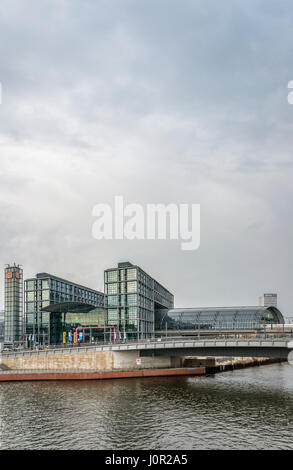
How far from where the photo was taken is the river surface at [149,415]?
140ft

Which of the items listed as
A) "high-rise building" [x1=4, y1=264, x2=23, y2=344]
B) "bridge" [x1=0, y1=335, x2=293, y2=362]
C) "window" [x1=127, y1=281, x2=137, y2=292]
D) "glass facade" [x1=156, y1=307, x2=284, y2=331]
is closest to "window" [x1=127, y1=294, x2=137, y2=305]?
"window" [x1=127, y1=281, x2=137, y2=292]

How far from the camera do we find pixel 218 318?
182 meters

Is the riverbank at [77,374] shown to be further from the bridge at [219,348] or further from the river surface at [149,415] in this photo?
the river surface at [149,415]

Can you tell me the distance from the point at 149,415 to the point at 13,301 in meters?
107

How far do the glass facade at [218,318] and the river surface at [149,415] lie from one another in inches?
3824

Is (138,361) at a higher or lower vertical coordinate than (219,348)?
lower

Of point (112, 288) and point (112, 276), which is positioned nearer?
point (112, 288)

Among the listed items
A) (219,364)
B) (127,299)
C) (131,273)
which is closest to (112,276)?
(131,273)

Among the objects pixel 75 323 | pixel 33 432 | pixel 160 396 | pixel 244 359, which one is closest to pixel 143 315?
pixel 75 323

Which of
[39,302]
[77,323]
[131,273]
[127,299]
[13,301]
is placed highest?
[131,273]

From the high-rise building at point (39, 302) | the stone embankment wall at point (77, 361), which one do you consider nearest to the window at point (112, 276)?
the high-rise building at point (39, 302)

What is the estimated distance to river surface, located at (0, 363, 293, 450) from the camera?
140 ft

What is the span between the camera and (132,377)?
290 ft

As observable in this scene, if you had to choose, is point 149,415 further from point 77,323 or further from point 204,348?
point 77,323
